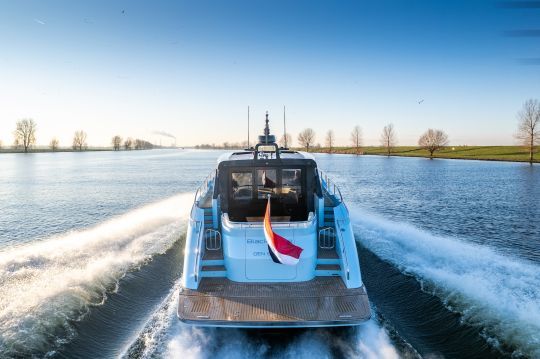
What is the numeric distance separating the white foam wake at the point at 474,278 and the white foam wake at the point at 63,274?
8.14 meters

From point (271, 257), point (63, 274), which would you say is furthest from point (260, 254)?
point (63, 274)

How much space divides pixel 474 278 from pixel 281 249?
586 centimetres

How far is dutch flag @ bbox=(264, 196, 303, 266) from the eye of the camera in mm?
6605

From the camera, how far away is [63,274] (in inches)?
364

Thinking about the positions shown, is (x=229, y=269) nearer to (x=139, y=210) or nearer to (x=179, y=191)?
(x=139, y=210)

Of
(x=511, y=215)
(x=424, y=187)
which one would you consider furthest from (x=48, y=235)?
(x=424, y=187)

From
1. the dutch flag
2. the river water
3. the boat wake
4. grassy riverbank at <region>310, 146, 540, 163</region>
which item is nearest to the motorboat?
the dutch flag

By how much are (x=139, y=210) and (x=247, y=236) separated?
47.7ft

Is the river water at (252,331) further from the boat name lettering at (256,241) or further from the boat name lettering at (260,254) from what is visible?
the boat name lettering at (256,241)

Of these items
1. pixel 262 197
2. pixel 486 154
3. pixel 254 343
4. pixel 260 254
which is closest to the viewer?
pixel 254 343

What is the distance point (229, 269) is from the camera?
297 inches

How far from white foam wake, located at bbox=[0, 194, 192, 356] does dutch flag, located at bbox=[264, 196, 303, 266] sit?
4.29 meters

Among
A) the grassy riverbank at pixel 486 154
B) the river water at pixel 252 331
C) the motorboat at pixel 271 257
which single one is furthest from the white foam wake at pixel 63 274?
the grassy riverbank at pixel 486 154

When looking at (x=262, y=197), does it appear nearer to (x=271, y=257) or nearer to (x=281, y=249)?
(x=271, y=257)
